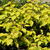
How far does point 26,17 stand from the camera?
2.64 m

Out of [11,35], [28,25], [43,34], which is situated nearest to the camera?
[11,35]

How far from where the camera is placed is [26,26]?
2.61 meters

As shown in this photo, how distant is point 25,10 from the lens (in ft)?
9.29

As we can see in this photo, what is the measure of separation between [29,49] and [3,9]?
0.84m

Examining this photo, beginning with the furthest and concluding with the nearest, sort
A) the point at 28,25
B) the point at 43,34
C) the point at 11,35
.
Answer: the point at 43,34 → the point at 28,25 → the point at 11,35

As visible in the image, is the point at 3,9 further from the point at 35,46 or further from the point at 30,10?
the point at 35,46

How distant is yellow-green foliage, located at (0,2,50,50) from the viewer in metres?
2.42

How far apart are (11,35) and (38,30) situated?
580 millimetres

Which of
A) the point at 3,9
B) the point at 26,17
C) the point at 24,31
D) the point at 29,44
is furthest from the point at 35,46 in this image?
the point at 3,9

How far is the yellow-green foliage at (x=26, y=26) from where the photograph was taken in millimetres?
2415

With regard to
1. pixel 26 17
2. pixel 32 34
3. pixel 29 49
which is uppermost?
pixel 26 17

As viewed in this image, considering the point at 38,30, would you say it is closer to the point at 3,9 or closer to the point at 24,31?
the point at 24,31

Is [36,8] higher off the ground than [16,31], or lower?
higher

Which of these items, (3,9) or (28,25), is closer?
(28,25)
